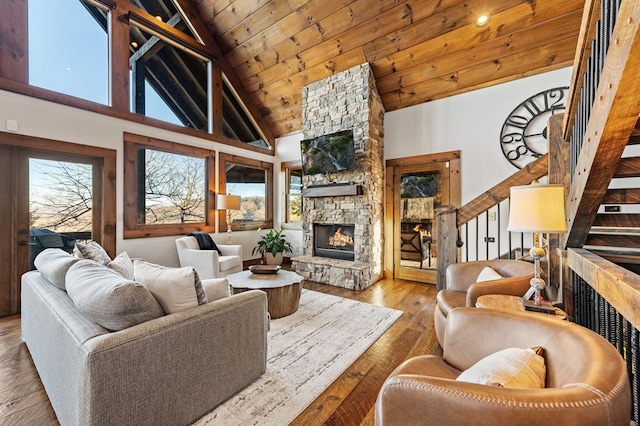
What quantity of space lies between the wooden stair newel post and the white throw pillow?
2.53ft

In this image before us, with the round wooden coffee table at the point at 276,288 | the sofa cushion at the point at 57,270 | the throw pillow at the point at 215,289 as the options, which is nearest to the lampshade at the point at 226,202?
the round wooden coffee table at the point at 276,288

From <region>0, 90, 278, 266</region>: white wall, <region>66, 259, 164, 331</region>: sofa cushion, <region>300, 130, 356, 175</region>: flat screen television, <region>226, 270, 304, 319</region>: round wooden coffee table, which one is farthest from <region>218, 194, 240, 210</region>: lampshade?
<region>66, 259, 164, 331</region>: sofa cushion

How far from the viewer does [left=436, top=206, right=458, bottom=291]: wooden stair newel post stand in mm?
3098

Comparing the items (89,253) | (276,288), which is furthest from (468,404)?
(89,253)

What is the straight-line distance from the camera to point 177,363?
140 cm

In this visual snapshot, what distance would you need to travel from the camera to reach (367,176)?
4332 mm

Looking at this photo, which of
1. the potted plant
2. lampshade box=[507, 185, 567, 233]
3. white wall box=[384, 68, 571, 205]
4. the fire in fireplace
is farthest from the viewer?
the potted plant

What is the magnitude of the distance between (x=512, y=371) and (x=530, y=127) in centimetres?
382

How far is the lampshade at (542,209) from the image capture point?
5.37 feet

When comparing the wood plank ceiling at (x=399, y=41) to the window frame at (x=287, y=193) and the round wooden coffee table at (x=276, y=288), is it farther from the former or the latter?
the round wooden coffee table at (x=276, y=288)

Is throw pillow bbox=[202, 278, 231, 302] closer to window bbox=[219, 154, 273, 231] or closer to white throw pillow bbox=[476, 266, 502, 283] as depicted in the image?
white throw pillow bbox=[476, 266, 502, 283]

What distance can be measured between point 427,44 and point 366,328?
379 cm

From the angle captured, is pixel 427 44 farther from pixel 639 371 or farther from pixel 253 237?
pixel 253 237

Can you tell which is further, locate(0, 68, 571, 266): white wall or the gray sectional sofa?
locate(0, 68, 571, 266): white wall
